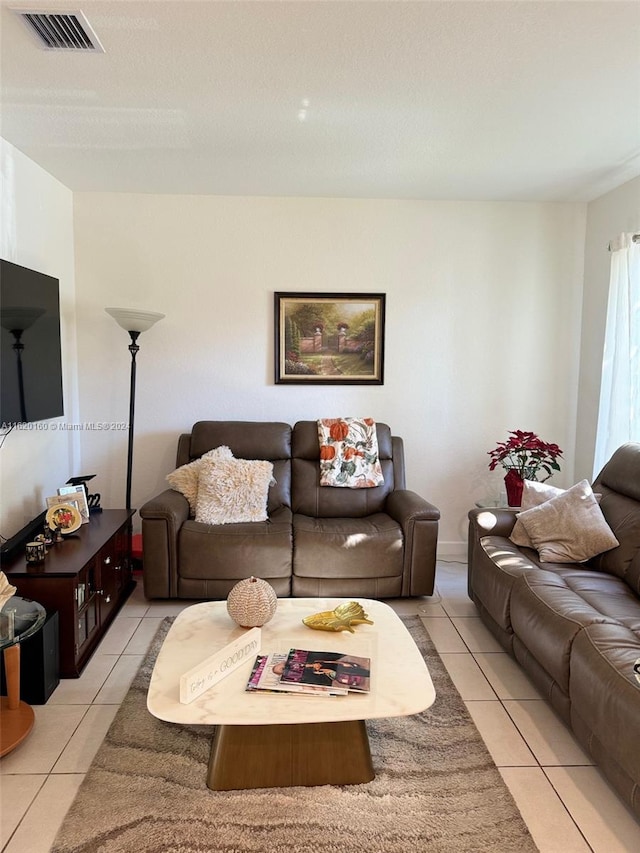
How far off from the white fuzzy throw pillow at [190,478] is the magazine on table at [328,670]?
1.62 m

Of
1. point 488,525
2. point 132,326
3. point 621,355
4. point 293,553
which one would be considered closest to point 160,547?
point 293,553

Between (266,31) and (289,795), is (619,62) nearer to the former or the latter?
(266,31)

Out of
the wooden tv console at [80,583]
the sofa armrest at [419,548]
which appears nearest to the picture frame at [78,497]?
the wooden tv console at [80,583]

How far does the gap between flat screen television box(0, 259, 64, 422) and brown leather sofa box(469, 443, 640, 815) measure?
2445 millimetres

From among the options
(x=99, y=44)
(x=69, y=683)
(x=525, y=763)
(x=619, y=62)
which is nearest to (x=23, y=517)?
(x=69, y=683)

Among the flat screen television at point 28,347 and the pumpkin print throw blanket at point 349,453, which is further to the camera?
the pumpkin print throw blanket at point 349,453

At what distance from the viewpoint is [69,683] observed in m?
2.37

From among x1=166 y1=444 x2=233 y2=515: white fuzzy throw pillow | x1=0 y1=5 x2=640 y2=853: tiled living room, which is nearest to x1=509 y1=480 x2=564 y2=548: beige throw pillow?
x1=0 y1=5 x2=640 y2=853: tiled living room

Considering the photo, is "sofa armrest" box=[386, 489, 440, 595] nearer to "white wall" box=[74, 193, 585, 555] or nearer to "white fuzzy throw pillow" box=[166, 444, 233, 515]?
"white wall" box=[74, 193, 585, 555]

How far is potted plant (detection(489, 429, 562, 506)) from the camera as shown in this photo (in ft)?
11.8

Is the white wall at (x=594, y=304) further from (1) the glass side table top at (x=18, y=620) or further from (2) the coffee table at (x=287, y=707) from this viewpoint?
(1) the glass side table top at (x=18, y=620)

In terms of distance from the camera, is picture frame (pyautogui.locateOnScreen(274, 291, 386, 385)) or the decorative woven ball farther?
picture frame (pyautogui.locateOnScreen(274, 291, 386, 385))

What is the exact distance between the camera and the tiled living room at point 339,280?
188 cm

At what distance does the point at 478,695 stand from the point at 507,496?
165 centimetres
